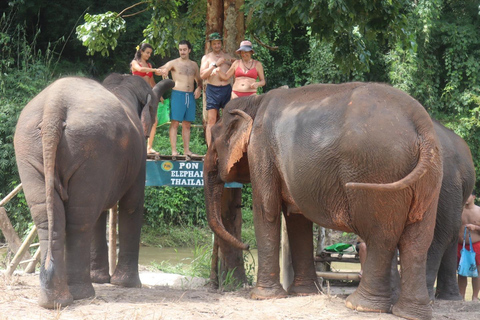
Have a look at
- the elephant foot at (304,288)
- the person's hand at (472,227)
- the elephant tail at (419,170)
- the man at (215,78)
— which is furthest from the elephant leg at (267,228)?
the person's hand at (472,227)

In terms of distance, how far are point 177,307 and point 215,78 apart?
3.68 meters

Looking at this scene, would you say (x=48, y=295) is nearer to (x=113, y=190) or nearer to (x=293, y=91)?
(x=113, y=190)

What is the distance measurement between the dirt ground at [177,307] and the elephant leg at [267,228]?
24cm

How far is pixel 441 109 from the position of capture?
59.4ft

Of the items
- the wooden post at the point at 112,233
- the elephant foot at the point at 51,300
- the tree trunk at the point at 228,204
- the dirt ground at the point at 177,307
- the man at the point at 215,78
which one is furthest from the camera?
the wooden post at the point at 112,233

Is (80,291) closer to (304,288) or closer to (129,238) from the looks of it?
(129,238)

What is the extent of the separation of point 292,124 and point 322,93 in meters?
0.41

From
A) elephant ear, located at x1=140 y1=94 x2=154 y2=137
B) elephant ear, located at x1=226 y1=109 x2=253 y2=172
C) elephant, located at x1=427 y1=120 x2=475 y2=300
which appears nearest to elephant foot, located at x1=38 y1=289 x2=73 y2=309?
elephant ear, located at x1=226 y1=109 x2=253 y2=172

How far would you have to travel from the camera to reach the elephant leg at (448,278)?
25.2 ft

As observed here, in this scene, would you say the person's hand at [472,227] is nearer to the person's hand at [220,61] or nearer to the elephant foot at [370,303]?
the elephant foot at [370,303]

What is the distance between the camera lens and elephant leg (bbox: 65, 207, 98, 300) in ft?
19.4

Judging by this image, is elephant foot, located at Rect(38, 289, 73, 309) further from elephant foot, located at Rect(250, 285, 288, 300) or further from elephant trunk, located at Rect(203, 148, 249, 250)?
elephant trunk, located at Rect(203, 148, 249, 250)

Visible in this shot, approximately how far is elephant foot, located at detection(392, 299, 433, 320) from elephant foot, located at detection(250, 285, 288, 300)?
1.35 metres

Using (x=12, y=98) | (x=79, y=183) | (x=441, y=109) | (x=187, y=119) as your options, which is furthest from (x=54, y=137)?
(x=441, y=109)
